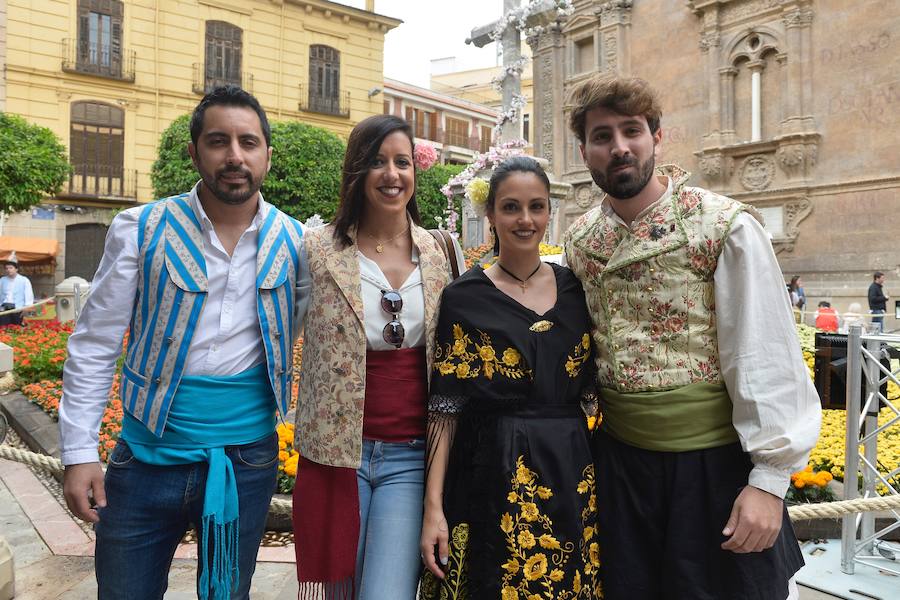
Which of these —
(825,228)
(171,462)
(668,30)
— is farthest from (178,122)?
(171,462)

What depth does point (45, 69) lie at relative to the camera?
21.7m

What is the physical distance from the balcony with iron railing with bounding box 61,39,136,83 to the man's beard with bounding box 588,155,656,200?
82.1 feet

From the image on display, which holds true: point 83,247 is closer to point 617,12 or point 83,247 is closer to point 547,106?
point 547,106

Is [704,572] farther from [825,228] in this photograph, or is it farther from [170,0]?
[170,0]

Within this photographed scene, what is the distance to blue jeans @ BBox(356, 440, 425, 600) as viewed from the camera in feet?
6.83

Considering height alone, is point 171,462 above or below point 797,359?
below

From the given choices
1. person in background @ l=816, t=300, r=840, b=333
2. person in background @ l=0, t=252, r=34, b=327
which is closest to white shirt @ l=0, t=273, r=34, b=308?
person in background @ l=0, t=252, r=34, b=327

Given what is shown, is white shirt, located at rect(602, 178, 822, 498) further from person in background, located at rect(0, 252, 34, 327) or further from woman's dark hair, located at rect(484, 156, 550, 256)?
person in background, located at rect(0, 252, 34, 327)

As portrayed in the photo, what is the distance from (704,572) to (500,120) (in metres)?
10.3

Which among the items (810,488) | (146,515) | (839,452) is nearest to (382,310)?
(146,515)

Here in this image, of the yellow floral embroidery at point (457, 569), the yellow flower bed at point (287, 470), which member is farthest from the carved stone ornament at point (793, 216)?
the yellow floral embroidery at point (457, 569)

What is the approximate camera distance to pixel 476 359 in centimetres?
211

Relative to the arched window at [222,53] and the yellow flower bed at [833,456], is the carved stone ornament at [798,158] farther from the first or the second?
the arched window at [222,53]

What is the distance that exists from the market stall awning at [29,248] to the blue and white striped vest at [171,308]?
71.4 feet
